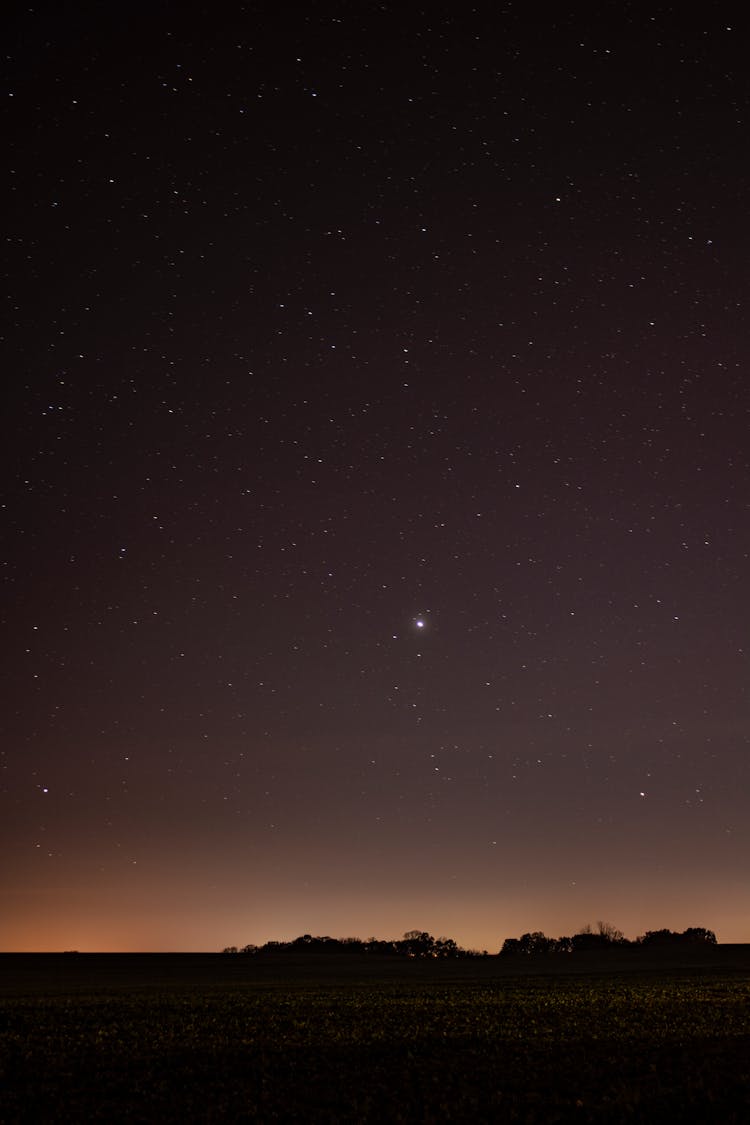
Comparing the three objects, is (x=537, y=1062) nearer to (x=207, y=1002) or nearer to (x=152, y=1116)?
(x=152, y=1116)

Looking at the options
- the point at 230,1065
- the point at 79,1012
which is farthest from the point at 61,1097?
the point at 79,1012

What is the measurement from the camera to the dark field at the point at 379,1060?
16.5 m

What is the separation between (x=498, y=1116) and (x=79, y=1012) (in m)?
25.4

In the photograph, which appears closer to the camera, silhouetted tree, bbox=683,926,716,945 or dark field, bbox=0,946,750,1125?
dark field, bbox=0,946,750,1125

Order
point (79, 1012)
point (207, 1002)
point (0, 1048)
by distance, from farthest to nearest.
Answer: point (207, 1002)
point (79, 1012)
point (0, 1048)

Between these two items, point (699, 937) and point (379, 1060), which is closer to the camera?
point (379, 1060)

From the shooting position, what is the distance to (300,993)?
46.4 meters

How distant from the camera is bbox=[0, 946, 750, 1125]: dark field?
16531 millimetres

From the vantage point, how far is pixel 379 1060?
72.2 feet

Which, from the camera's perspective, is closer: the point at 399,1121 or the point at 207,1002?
the point at 399,1121

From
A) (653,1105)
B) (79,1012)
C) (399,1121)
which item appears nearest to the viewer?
(399,1121)

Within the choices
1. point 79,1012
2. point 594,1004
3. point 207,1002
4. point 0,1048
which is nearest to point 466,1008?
point 594,1004

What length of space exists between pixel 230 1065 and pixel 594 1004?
21.2 meters

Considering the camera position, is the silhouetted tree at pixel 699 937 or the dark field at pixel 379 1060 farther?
the silhouetted tree at pixel 699 937
